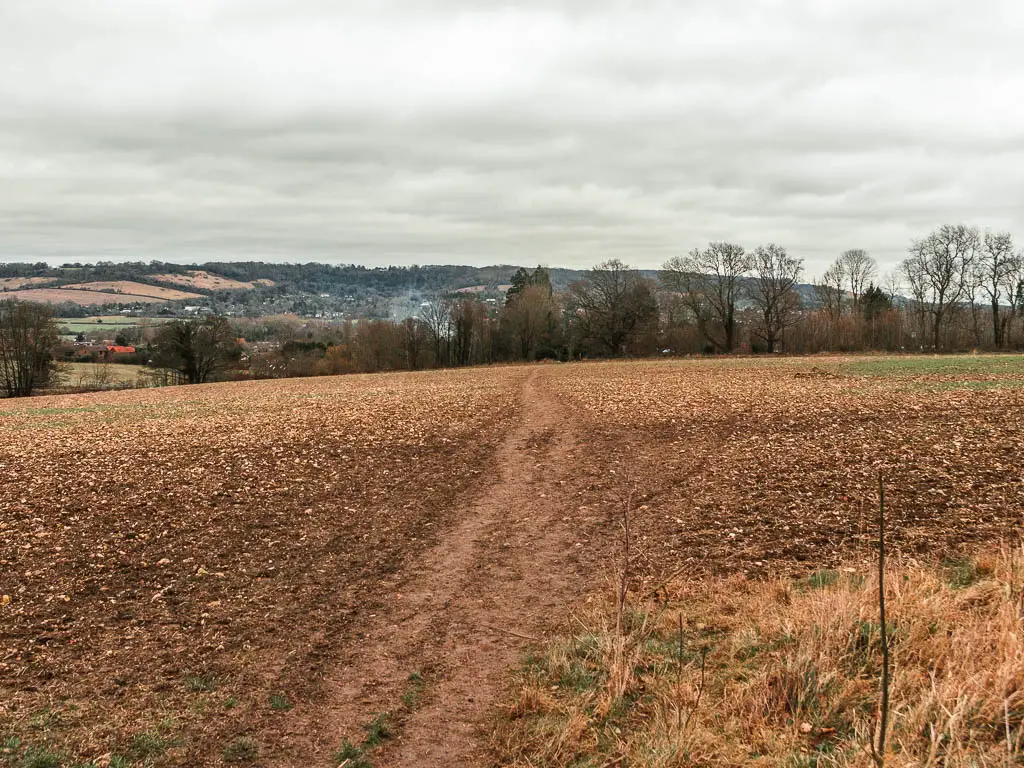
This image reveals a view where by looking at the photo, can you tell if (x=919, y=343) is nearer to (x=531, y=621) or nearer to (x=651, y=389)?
(x=651, y=389)

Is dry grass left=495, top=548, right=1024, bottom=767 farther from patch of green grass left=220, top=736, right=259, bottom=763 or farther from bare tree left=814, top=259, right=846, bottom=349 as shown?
bare tree left=814, top=259, right=846, bottom=349

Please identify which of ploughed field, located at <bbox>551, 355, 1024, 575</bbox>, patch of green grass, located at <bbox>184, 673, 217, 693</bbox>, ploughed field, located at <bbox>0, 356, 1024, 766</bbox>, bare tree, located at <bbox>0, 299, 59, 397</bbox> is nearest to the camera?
ploughed field, located at <bbox>0, 356, 1024, 766</bbox>

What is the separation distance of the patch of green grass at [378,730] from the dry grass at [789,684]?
0.96 meters

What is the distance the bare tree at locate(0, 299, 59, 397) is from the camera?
62.2 meters

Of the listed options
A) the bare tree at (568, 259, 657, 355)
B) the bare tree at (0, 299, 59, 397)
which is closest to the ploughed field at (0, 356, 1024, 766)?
the bare tree at (0, 299, 59, 397)

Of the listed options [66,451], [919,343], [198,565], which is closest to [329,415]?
[66,451]

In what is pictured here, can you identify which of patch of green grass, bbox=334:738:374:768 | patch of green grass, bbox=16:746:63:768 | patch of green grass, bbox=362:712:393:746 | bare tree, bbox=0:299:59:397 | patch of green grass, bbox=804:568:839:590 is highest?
bare tree, bbox=0:299:59:397

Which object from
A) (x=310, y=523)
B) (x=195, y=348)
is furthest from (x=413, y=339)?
(x=310, y=523)

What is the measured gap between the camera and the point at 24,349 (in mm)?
62688

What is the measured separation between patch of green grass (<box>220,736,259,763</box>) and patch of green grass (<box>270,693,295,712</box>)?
439mm

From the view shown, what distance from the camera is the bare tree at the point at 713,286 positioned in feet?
273

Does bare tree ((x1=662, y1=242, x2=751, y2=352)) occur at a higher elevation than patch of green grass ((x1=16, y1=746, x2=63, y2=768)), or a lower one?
higher

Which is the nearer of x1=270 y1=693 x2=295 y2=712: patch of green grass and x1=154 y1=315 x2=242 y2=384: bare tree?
x1=270 y1=693 x2=295 y2=712: patch of green grass

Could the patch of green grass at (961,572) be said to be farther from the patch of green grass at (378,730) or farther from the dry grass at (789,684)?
the patch of green grass at (378,730)
